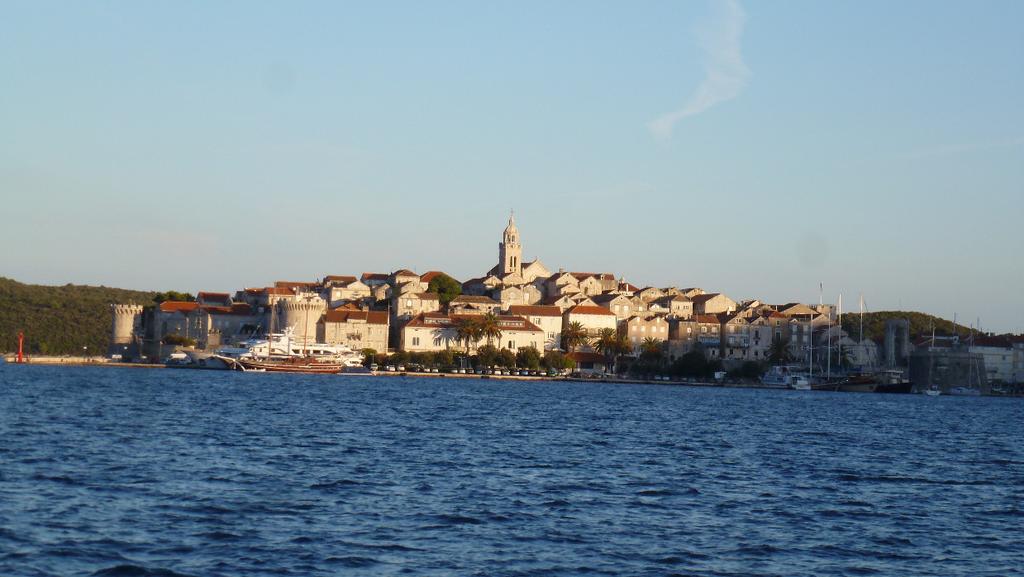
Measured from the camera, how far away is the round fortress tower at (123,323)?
107m

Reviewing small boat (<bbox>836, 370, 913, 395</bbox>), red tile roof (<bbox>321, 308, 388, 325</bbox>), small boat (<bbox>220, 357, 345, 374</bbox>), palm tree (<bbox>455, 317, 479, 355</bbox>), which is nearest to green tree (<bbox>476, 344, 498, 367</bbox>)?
palm tree (<bbox>455, 317, 479, 355</bbox>)

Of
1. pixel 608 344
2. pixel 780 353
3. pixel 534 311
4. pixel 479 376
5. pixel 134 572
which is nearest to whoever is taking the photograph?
pixel 134 572

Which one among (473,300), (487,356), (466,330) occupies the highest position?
(473,300)

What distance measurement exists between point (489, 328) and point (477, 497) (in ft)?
274

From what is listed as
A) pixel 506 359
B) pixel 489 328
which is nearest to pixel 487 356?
pixel 506 359

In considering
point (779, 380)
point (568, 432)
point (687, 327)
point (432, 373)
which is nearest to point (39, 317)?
point (432, 373)

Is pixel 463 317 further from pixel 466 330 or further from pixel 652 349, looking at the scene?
pixel 652 349

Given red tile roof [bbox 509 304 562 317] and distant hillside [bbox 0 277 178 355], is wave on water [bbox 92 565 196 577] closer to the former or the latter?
red tile roof [bbox 509 304 562 317]

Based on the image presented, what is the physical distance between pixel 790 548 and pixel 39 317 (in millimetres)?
122604

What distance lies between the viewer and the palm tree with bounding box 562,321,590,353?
11031 cm

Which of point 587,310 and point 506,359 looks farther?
point 587,310

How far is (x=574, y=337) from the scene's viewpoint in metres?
110

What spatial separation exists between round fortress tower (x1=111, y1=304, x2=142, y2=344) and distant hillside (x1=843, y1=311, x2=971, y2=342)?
69225 millimetres

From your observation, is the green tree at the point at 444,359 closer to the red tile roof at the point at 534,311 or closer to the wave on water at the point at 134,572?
the red tile roof at the point at 534,311
